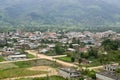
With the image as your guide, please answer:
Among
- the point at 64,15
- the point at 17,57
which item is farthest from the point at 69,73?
the point at 64,15

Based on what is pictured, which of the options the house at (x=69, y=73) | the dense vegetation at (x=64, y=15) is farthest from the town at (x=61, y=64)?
the dense vegetation at (x=64, y=15)

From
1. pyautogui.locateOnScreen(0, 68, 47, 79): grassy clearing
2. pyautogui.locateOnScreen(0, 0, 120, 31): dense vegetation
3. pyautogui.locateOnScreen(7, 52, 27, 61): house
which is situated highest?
pyautogui.locateOnScreen(0, 0, 120, 31): dense vegetation

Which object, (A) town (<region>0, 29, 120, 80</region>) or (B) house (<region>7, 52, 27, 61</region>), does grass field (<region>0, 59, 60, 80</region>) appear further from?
(B) house (<region>7, 52, 27, 61</region>)

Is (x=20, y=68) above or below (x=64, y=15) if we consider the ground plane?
below

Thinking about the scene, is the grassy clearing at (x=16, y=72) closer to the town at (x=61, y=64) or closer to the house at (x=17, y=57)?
the town at (x=61, y=64)

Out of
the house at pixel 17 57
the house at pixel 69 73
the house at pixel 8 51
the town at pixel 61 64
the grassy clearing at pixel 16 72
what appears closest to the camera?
the house at pixel 69 73

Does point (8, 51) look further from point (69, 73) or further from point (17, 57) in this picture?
point (69, 73)

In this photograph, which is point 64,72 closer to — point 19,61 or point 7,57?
point 19,61

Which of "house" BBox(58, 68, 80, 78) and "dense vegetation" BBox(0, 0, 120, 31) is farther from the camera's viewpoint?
"dense vegetation" BBox(0, 0, 120, 31)

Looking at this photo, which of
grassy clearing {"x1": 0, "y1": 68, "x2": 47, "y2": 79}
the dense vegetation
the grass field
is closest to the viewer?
grassy clearing {"x1": 0, "y1": 68, "x2": 47, "y2": 79}

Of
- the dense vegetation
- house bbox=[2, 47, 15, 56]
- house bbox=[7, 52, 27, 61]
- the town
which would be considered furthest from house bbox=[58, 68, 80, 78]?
the dense vegetation

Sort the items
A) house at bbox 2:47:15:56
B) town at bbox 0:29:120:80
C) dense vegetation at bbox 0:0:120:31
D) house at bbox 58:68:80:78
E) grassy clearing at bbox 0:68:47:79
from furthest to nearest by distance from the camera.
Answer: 1. dense vegetation at bbox 0:0:120:31
2. house at bbox 2:47:15:56
3. grassy clearing at bbox 0:68:47:79
4. town at bbox 0:29:120:80
5. house at bbox 58:68:80:78
